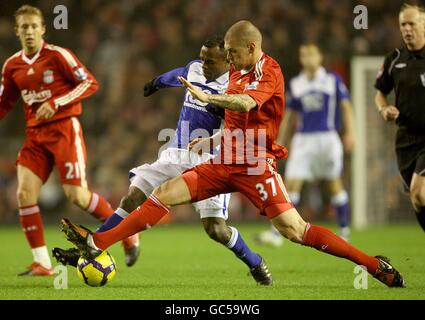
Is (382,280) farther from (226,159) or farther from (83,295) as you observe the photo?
(83,295)

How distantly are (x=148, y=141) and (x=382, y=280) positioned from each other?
9283mm

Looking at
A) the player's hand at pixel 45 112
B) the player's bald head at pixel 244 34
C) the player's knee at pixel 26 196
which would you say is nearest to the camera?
the player's bald head at pixel 244 34

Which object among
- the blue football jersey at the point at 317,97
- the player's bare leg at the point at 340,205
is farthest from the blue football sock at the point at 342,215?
the blue football jersey at the point at 317,97

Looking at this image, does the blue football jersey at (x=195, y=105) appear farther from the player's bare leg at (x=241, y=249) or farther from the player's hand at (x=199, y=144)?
the player's bare leg at (x=241, y=249)

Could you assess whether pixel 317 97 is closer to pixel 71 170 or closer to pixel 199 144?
pixel 71 170

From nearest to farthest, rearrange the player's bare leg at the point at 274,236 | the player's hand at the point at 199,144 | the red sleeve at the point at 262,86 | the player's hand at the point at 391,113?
the red sleeve at the point at 262,86 → the player's hand at the point at 199,144 → the player's hand at the point at 391,113 → the player's bare leg at the point at 274,236

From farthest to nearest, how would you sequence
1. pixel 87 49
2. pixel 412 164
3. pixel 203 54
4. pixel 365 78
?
1. pixel 87 49
2. pixel 365 78
3. pixel 412 164
4. pixel 203 54

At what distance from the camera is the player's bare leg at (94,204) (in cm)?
782

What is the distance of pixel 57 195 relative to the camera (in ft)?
48.1

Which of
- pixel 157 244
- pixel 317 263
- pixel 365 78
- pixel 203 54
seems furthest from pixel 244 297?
pixel 365 78

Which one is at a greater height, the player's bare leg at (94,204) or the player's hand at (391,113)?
the player's hand at (391,113)

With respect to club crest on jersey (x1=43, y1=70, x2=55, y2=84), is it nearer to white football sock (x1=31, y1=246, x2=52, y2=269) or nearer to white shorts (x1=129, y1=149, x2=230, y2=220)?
white shorts (x1=129, y1=149, x2=230, y2=220)

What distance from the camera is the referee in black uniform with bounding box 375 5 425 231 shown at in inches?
280

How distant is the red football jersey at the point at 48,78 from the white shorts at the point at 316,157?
4292 mm
